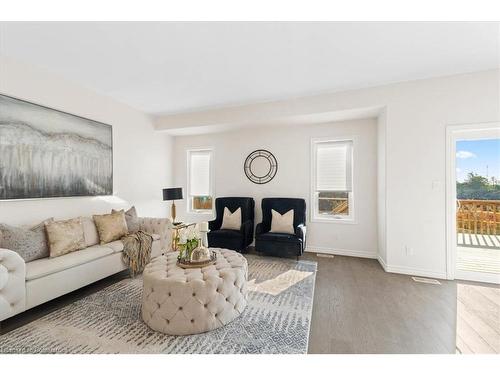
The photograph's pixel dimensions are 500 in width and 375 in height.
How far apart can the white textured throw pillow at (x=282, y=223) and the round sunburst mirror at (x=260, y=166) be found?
87 cm

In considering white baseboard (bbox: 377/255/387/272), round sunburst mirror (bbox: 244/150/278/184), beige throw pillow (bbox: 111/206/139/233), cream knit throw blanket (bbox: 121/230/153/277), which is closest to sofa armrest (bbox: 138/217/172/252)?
beige throw pillow (bbox: 111/206/139/233)

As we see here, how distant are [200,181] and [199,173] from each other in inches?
7.6

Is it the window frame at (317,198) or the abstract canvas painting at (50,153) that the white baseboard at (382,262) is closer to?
the window frame at (317,198)

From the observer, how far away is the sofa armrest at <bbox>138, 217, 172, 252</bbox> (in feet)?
12.0

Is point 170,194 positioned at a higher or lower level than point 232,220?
higher

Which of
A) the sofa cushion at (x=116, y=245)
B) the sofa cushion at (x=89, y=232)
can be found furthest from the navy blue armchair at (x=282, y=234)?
the sofa cushion at (x=89, y=232)

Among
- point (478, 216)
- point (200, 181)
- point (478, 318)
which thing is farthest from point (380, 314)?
point (200, 181)

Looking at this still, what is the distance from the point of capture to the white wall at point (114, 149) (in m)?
2.74

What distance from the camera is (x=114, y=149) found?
3975 millimetres

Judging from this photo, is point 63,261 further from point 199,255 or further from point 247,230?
point 247,230

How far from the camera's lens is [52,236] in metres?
2.59

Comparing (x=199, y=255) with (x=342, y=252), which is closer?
(x=199, y=255)
